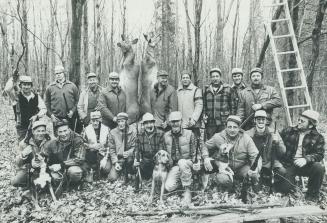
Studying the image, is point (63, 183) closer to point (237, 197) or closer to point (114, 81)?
point (114, 81)

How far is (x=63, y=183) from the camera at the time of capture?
6.25 m

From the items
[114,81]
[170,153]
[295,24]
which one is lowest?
[170,153]

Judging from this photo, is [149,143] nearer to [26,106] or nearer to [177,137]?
[177,137]

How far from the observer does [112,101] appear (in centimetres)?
709

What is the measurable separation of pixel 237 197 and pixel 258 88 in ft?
6.86

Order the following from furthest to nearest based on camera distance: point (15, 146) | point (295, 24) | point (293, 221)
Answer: point (15, 146) < point (295, 24) < point (293, 221)

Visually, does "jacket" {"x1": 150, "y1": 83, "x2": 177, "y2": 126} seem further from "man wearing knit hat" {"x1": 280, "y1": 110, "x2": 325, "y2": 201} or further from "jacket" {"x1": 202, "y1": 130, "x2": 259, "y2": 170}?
"man wearing knit hat" {"x1": 280, "y1": 110, "x2": 325, "y2": 201}

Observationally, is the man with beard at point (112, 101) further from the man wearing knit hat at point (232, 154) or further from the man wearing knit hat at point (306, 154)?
the man wearing knit hat at point (306, 154)

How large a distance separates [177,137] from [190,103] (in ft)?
3.10

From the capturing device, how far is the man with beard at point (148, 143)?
626cm

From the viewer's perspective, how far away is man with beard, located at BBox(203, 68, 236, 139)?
665cm

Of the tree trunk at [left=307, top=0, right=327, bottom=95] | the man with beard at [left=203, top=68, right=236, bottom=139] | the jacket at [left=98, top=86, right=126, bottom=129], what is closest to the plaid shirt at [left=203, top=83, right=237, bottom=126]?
the man with beard at [left=203, top=68, right=236, bottom=139]

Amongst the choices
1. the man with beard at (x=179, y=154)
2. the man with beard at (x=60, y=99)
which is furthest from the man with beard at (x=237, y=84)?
the man with beard at (x=60, y=99)

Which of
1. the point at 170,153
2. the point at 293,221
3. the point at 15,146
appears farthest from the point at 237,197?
the point at 15,146
